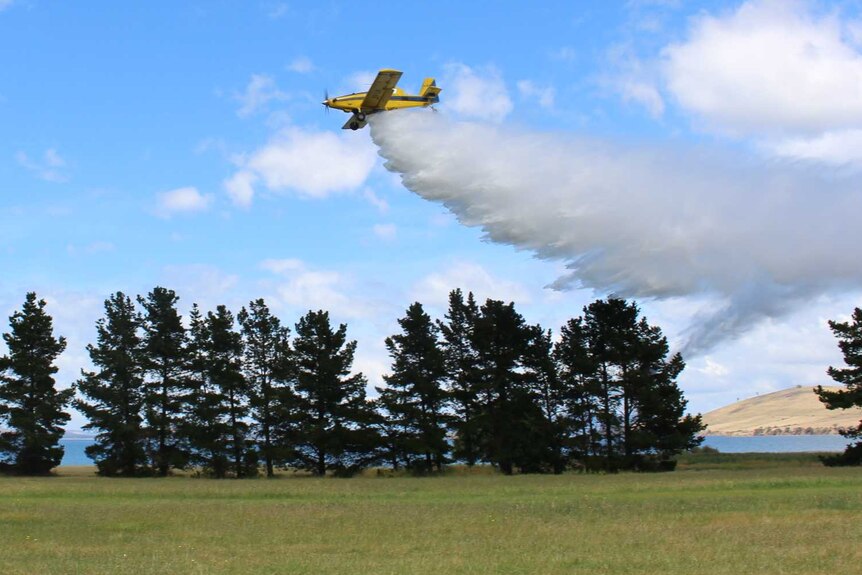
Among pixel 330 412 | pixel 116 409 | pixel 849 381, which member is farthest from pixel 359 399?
pixel 849 381

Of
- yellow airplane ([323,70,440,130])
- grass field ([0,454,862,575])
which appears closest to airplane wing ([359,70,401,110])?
yellow airplane ([323,70,440,130])

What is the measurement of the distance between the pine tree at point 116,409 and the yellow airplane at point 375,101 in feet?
90.5

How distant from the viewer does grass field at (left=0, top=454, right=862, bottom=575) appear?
19.3m

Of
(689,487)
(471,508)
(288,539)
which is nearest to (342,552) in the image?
(288,539)

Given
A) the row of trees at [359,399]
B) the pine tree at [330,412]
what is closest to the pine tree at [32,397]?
the row of trees at [359,399]

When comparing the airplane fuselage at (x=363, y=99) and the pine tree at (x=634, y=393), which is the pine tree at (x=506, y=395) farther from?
the airplane fuselage at (x=363, y=99)

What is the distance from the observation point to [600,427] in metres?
61.9

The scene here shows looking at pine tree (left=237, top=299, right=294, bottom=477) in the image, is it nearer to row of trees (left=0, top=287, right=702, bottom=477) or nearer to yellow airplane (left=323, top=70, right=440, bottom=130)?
row of trees (left=0, top=287, right=702, bottom=477)

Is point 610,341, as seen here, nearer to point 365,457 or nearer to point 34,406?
point 365,457

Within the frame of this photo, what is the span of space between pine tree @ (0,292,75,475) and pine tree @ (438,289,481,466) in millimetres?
26846

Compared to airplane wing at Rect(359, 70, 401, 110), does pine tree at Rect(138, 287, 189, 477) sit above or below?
below

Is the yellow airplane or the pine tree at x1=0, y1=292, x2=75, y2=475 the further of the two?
the pine tree at x1=0, y1=292, x2=75, y2=475

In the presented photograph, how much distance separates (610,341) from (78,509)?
37.8m

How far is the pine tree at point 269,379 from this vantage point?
6359 centimetres
